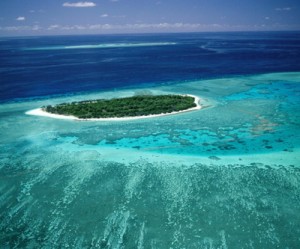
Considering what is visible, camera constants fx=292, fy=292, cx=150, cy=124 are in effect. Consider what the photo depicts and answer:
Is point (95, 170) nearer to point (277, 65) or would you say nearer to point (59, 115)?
point (59, 115)

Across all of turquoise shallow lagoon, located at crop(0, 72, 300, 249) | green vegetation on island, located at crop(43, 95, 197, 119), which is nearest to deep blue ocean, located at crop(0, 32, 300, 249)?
turquoise shallow lagoon, located at crop(0, 72, 300, 249)

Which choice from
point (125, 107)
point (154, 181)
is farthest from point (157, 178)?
point (125, 107)

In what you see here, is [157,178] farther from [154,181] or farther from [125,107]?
[125,107]

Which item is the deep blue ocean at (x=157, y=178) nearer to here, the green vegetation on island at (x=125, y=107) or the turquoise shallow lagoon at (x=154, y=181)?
the turquoise shallow lagoon at (x=154, y=181)

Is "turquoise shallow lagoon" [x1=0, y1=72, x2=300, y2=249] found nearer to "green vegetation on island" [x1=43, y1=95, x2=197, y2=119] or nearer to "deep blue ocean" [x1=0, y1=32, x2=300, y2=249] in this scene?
"deep blue ocean" [x1=0, y1=32, x2=300, y2=249]

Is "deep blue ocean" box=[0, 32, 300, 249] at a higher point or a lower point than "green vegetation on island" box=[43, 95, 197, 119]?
lower

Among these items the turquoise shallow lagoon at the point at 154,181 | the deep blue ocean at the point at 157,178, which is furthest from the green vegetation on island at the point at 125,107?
the turquoise shallow lagoon at the point at 154,181
